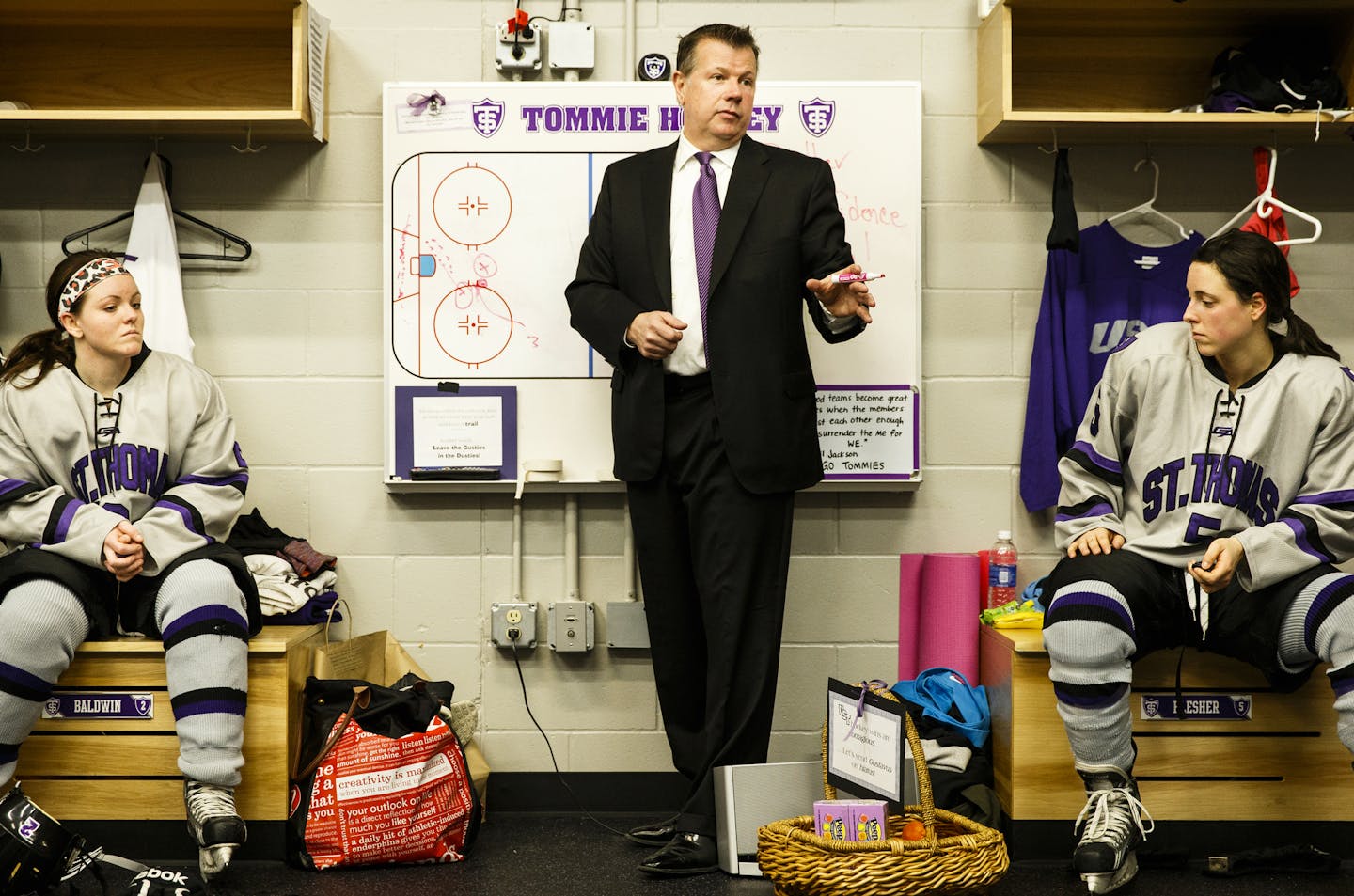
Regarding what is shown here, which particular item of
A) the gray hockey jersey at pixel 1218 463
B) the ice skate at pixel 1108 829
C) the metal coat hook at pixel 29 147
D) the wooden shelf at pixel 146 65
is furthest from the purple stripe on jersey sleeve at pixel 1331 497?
the metal coat hook at pixel 29 147

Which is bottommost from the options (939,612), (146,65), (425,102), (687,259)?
(939,612)

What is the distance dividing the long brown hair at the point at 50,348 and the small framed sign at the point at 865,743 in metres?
1.74

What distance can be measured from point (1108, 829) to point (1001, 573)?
0.77m

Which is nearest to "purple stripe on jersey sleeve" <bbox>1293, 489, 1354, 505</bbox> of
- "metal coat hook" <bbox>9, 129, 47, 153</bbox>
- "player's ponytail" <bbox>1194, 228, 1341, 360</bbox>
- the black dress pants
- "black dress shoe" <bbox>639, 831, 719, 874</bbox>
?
"player's ponytail" <bbox>1194, 228, 1341, 360</bbox>

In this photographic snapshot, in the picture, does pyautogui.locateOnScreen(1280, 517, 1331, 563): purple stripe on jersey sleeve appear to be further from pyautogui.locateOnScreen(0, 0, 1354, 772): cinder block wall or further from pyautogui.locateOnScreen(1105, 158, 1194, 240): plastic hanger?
pyautogui.locateOnScreen(1105, 158, 1194, 240): plastic hanger

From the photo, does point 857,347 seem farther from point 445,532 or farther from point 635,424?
point 445,532

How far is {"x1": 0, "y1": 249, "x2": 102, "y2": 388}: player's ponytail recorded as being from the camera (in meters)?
2.48

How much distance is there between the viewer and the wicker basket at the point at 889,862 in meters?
1.93

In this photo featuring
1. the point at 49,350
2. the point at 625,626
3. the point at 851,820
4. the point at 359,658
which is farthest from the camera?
the point at 625,626

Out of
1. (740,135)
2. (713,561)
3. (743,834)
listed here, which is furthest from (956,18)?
(743,834)

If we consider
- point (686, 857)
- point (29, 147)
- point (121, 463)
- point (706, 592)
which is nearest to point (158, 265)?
point (29, 147)

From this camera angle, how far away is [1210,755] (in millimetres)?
2373

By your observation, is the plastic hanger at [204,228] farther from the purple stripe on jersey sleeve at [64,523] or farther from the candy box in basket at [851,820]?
the candy box in basket at [851,820]

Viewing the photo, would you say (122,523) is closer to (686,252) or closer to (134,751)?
(134,751)
